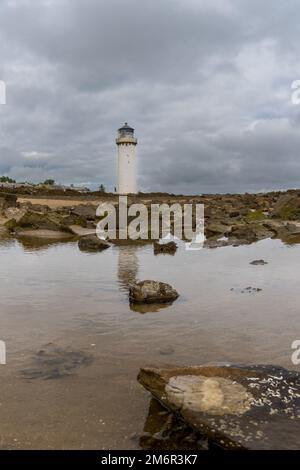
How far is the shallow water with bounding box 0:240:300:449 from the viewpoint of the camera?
4195 millimetres

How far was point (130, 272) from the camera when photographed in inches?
483

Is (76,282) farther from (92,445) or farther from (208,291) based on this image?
(92,445)

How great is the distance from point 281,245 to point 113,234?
8.84 metres

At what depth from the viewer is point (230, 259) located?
14.7m

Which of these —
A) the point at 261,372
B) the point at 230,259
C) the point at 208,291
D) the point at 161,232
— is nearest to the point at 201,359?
the point at 261,372

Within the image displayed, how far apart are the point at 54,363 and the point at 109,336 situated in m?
1.21

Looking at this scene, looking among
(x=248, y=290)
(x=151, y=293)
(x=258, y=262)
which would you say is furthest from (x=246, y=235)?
(x=151, y=293)

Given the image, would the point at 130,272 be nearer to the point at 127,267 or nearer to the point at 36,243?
the point at 127,267

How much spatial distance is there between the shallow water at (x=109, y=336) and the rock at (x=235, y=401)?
409mm

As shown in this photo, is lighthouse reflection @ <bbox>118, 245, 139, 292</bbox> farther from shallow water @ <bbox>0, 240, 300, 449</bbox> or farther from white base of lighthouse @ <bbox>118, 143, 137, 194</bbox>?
white base of lighthouse @ <bbox>118, 143, 137, 194</bbox>

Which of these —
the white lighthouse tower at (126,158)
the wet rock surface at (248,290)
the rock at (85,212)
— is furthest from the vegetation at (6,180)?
the wet rock surface at (248,290)

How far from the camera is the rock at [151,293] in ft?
28.3

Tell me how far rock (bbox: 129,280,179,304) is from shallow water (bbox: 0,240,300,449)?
0.27 meters

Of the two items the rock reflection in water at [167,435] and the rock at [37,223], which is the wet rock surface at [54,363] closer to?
the rock reflection in water at [167,435]
